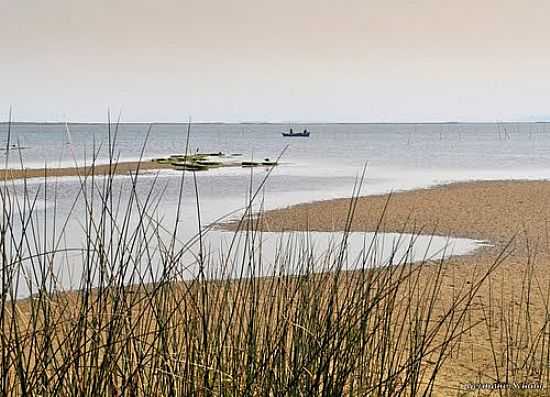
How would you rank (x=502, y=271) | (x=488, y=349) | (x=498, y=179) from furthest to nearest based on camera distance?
(x=498, y=179)
(x=502, y=271)
(x=488, y=349)

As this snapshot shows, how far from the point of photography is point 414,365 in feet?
9.43

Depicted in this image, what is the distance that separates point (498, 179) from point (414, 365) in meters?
26.0

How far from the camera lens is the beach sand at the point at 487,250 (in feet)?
17.6

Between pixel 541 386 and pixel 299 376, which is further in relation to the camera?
pixel 541 386

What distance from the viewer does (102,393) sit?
103 inches

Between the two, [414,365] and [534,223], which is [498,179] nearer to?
[534,223]

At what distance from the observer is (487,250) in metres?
12.5

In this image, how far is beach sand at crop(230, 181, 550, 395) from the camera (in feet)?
17.6

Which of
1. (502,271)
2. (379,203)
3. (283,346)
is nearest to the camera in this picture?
(283,346)

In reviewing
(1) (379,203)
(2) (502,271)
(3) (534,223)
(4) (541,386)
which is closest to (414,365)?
(4) (541,386)

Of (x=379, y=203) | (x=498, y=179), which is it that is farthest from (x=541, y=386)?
(x=498, y=179)

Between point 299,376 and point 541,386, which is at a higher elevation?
point 299,376

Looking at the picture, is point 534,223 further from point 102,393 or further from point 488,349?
point 102,393

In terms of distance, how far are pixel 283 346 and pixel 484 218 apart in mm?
14477
